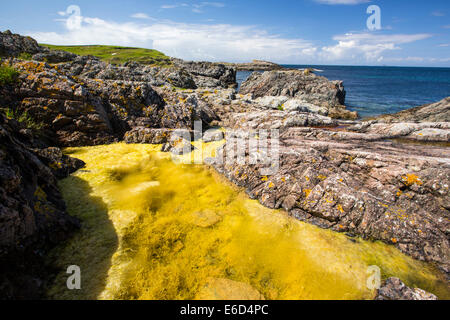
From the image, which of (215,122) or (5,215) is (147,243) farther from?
(215,122)

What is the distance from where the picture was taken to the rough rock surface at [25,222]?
5.03 metres

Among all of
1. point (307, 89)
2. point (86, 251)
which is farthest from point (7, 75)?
point (307, 89)

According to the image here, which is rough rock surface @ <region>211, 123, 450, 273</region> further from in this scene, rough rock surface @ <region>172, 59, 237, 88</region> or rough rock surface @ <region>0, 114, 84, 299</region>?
rough rock surface @ <region>172, 59, 237, 88</region>

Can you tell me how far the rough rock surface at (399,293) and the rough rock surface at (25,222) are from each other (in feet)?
30.7

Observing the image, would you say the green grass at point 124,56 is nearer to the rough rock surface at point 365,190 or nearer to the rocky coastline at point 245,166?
the rocky coastline at point 245,166

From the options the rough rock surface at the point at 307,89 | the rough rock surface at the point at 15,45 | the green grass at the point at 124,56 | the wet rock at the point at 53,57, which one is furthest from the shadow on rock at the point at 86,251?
the green grass at the point at 124,56

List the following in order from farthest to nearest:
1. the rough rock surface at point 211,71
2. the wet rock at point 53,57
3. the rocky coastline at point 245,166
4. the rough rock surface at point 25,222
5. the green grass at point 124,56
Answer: the rough rock surface at point 211,71, the green grass at point 124,56, the wet rock at point 53,57, the rocky coastline at point 245,166, the rough rock surface at point 25,222

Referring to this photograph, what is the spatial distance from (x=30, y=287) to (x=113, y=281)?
1.89 m

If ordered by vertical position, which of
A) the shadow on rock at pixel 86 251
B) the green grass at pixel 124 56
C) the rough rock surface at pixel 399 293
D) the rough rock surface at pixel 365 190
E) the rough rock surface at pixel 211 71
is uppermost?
the green grass at pixel 124 56

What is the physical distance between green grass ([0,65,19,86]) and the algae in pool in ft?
33.4

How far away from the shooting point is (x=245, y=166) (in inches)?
455

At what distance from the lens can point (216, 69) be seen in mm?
94938

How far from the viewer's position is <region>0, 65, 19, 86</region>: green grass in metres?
13.5

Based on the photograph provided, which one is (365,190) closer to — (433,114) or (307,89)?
(433,114)
